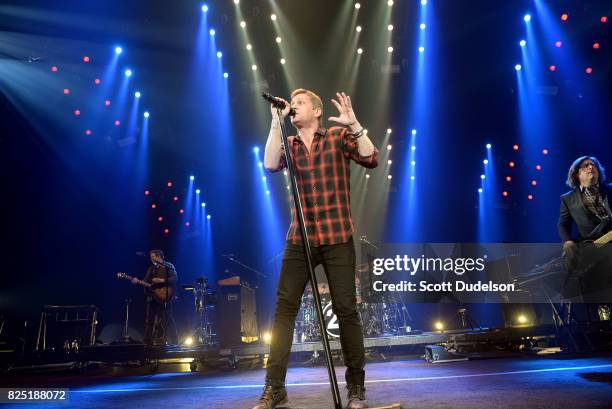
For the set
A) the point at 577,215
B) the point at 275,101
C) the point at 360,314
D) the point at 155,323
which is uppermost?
the point at 275,101

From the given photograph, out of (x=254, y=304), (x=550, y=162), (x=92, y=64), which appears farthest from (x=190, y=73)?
(x=550, y=162)

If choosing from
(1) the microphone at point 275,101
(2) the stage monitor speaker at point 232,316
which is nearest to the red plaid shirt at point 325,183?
(1) the microphone at point 275,101

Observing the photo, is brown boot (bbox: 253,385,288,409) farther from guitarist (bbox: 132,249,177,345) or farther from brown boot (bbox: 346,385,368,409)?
guitarist (bbox: 132,249,177,345)

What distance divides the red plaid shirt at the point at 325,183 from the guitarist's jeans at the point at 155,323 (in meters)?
7.35

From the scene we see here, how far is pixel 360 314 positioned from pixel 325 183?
17.8 ft

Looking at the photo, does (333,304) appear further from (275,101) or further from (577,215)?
(577,215)

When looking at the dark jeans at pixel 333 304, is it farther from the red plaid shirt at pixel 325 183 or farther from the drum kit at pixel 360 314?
the drum kit at pixel 360 314

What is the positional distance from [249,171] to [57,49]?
20.2ft

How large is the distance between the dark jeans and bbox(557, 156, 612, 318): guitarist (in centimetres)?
309

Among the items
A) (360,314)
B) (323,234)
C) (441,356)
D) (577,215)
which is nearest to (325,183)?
(323,234)

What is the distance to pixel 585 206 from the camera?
454cm

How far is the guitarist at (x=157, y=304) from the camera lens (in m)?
8.97

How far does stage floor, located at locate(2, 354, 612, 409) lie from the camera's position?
8.46 ft

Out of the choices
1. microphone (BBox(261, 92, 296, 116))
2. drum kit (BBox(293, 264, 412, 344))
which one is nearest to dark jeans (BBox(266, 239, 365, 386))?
microphone (BBox(261, 92, 296, 116))
